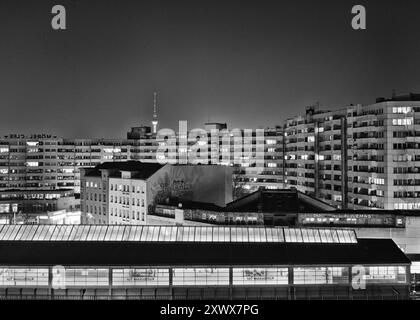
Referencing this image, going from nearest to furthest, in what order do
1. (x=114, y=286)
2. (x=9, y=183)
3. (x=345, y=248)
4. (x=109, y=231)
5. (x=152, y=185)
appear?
(x=114, y=286) < (x=345, y=248) < (x=109, y=231) < (x=152, y=185) < (x=9, y=183)

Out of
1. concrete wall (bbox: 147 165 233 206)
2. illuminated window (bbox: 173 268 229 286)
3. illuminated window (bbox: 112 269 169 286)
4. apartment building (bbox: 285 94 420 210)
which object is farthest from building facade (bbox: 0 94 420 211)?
illuminated window (bbox: 112 269 169 286)

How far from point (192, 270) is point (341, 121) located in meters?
37.9

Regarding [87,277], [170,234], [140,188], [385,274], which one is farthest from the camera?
[140,188]

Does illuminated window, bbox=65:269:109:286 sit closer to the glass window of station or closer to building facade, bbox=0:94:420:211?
the glass window of station

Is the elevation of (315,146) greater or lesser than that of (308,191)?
greater

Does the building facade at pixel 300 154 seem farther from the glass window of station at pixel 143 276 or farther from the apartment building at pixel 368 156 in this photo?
the glass window of station at pixel 143 276

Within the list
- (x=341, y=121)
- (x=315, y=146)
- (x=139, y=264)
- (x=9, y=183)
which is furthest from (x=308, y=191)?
(x=9, y=183)

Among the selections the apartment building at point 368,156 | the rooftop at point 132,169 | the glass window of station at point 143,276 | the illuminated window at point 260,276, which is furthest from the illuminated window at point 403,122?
the illuminated window at point 260,276

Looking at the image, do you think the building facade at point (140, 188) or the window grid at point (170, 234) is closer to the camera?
the window grid at point (170, 234)

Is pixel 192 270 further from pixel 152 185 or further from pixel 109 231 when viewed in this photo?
pixel 152 185

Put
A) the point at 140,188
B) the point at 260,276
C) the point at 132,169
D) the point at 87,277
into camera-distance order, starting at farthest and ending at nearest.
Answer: the point at 132,169, the point at 140,188, the point at 260,276, the point at 87,277

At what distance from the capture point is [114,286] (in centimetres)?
2109

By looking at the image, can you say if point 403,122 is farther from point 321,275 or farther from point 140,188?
point 321,275

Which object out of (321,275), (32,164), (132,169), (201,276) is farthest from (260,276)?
(32,164)
